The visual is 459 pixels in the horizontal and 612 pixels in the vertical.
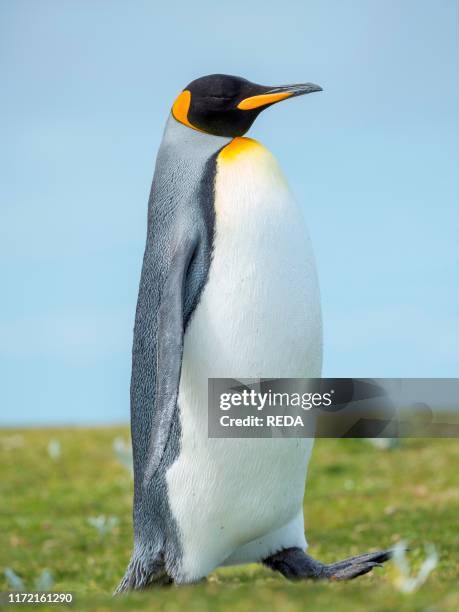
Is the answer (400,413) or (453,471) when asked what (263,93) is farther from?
(453,471)

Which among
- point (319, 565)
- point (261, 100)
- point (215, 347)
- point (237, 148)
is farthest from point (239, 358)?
point (261, 100)

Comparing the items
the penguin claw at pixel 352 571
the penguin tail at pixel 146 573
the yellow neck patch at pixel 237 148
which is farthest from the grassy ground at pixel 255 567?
the yellow neck patch at pixel 237 148

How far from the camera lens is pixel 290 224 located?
5.09 m

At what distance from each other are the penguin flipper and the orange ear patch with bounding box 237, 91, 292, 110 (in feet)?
3.24

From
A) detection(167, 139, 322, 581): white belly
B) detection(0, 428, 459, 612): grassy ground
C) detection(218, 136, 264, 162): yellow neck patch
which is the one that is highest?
detection(218, 136, 264, 162): yellow neck patch

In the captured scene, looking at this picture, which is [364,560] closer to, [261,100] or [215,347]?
[215,347]

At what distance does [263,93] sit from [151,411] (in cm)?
190

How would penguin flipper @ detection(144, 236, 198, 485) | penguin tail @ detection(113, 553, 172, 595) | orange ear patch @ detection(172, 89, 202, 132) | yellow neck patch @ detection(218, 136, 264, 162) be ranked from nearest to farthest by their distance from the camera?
penguin flipper @ detection(144, 236, 198, 485) < penguin tail @ detection(113, 553, 172, 595) < yellow neck patch @ detection(218, 136, 264, 162) < orange ear patch @ detection(172, 89, 202, 132)

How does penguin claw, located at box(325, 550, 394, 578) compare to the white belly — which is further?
penguin claw, located at box(325, 550, 394, 578)

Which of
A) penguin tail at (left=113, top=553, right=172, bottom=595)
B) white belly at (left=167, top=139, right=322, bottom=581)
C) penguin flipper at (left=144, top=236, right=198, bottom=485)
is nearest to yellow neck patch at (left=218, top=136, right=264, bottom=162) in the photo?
white belly at (left=167, top=139, right=322, bottom=581)

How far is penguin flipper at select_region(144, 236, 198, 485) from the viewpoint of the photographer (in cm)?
461

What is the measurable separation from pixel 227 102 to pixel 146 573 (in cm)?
266

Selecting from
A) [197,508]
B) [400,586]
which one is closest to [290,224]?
[197,508]

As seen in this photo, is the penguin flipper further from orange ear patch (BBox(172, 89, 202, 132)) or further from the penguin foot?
the penguin foot
